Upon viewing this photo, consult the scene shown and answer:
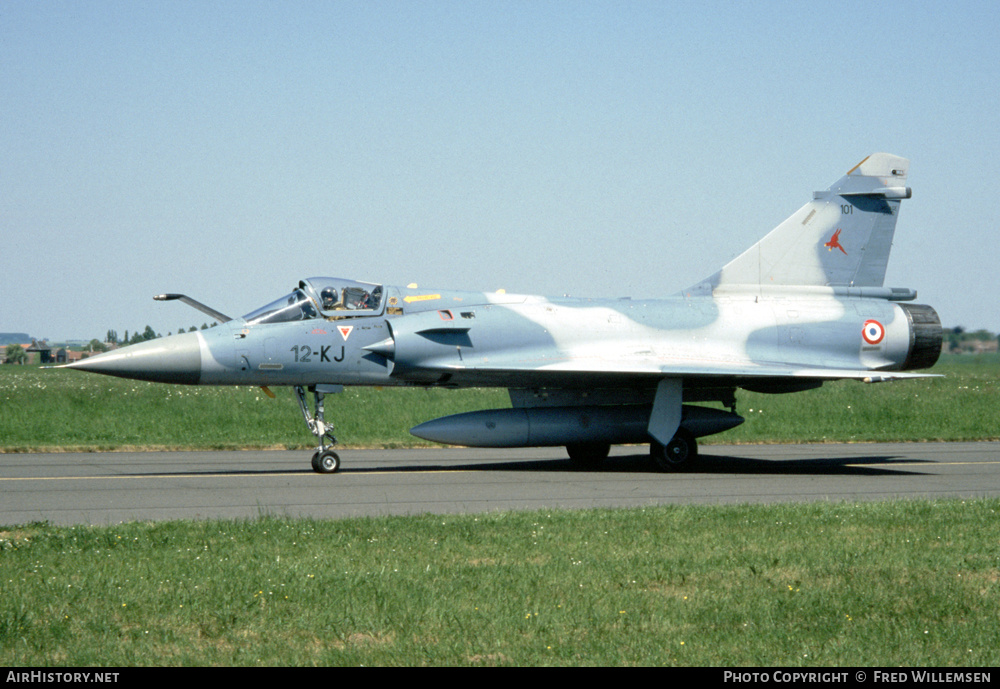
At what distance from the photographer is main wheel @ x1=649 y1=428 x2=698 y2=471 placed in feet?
53.5

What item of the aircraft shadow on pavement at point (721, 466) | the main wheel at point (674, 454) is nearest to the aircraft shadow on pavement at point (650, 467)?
the aircraft shadow on pavement at point (721, 466)

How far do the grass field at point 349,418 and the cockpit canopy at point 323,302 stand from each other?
17.1 ft

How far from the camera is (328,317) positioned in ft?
→ 51.1

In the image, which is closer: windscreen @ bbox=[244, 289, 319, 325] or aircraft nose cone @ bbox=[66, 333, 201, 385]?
aircraft nose cone @ bbox=[66, 333, 201, 385]

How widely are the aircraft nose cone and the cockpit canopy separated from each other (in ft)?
3.33

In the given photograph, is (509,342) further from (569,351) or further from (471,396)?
(471,396)

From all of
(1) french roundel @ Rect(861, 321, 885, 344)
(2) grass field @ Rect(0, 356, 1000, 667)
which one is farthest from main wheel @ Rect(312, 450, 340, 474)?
(1) french roundel @ Rect(861, 321, 885, 344)

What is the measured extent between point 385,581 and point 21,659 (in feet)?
7.96

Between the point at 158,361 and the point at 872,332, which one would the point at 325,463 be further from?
the point at 872,332

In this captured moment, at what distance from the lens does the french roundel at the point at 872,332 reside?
17766mm

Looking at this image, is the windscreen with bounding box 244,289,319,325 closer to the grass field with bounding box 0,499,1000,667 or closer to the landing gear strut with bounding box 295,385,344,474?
the landing gear strut with bounding box 295,385,344,474

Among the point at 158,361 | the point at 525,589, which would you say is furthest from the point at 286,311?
the point at 525,589

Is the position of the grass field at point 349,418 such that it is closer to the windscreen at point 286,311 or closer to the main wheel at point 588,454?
the main wheel at point 588,454

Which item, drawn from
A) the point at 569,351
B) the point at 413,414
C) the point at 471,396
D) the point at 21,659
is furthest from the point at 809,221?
the point at 21,659
